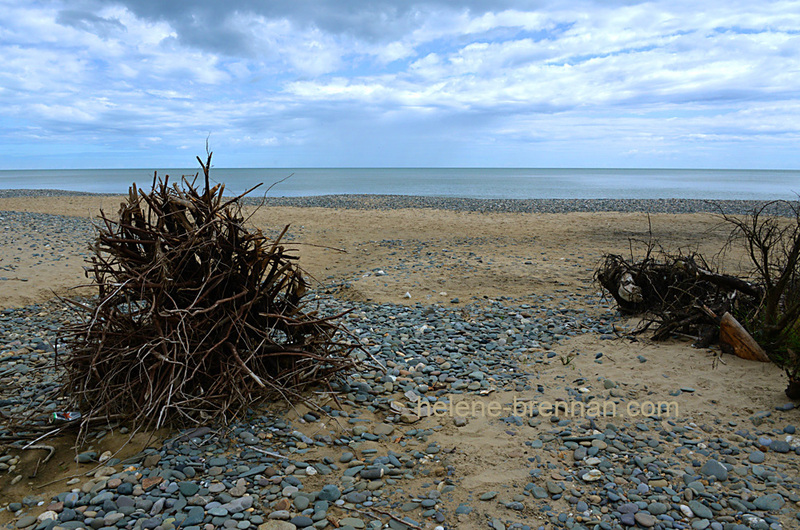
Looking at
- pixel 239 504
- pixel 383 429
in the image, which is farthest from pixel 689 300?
pixel 239 504

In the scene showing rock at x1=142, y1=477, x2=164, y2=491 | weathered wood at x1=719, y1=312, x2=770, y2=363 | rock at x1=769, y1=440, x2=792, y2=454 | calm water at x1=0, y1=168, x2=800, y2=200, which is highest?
calm water at x1=0, y1=168, x2=800, y2=200

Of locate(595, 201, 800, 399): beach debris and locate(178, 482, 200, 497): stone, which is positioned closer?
locate(178, 482, 200, 497): stone

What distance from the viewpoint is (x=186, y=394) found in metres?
3.67

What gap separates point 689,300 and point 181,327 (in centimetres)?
540

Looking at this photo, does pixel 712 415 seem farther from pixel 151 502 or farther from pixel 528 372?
pixel 151 502

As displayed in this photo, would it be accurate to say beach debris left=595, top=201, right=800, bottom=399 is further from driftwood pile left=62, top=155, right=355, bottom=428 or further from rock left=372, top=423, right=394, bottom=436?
driftwood pile left=62, top=155, right=355, bottom=428

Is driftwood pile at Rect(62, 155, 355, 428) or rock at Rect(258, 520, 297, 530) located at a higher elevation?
driftwood pile at Rect(62, 155, 355, 428)

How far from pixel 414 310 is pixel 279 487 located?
13.2ft

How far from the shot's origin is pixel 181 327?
3.79 m

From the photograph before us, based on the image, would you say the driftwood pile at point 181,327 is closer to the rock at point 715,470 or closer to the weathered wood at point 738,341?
the rock at point 715,470

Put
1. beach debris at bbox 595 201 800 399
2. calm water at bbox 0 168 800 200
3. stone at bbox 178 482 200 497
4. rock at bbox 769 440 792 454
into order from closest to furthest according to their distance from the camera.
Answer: stone at bbox 178 482 200 497 < rock at bbox 769 440 792 454 < beach debris at bbox 595 201 800 399 < calm water at bbox 0 168 800 200

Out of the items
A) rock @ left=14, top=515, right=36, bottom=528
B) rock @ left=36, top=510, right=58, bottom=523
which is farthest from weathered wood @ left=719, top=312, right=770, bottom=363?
rock @ left=14, top=515, right=36, bottom=528

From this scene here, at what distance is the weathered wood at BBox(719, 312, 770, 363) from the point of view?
15.1 feet

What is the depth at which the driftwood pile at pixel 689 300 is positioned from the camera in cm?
483
